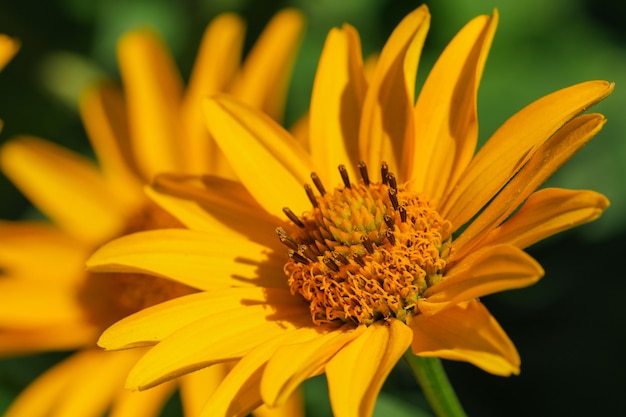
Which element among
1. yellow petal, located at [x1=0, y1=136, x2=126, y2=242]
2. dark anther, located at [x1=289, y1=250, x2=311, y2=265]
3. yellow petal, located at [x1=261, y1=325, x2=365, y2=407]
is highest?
dark anther, located at [x1=289, y1=250, x2=311, y2=265]

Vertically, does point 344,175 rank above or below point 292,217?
above

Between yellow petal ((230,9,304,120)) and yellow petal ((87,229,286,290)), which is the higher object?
yellow petal ((230,9,304,120))

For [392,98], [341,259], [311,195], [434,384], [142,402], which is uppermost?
[392,98]

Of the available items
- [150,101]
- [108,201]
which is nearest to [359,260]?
[150,101]

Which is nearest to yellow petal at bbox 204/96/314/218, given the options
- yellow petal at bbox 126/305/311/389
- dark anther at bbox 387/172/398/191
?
dark anther at bbox 387/172/398/191

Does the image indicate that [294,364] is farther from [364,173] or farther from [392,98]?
[392,98]

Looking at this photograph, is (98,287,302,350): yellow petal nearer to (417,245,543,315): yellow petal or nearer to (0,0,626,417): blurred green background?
(417,245,543,315): yellow petal

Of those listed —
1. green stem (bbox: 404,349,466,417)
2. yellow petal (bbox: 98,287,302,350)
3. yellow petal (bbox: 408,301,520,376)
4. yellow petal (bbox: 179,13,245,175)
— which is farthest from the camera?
yellow petal (bbox: 179,13,245,175)

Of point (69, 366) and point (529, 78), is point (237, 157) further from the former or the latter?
point (529, 78)

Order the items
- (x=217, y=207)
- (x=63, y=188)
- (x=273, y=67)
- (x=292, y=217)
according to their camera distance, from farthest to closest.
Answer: (x=63, y=188), (x=273, y=67), (x=217, y=207), (x=292, y=217)
